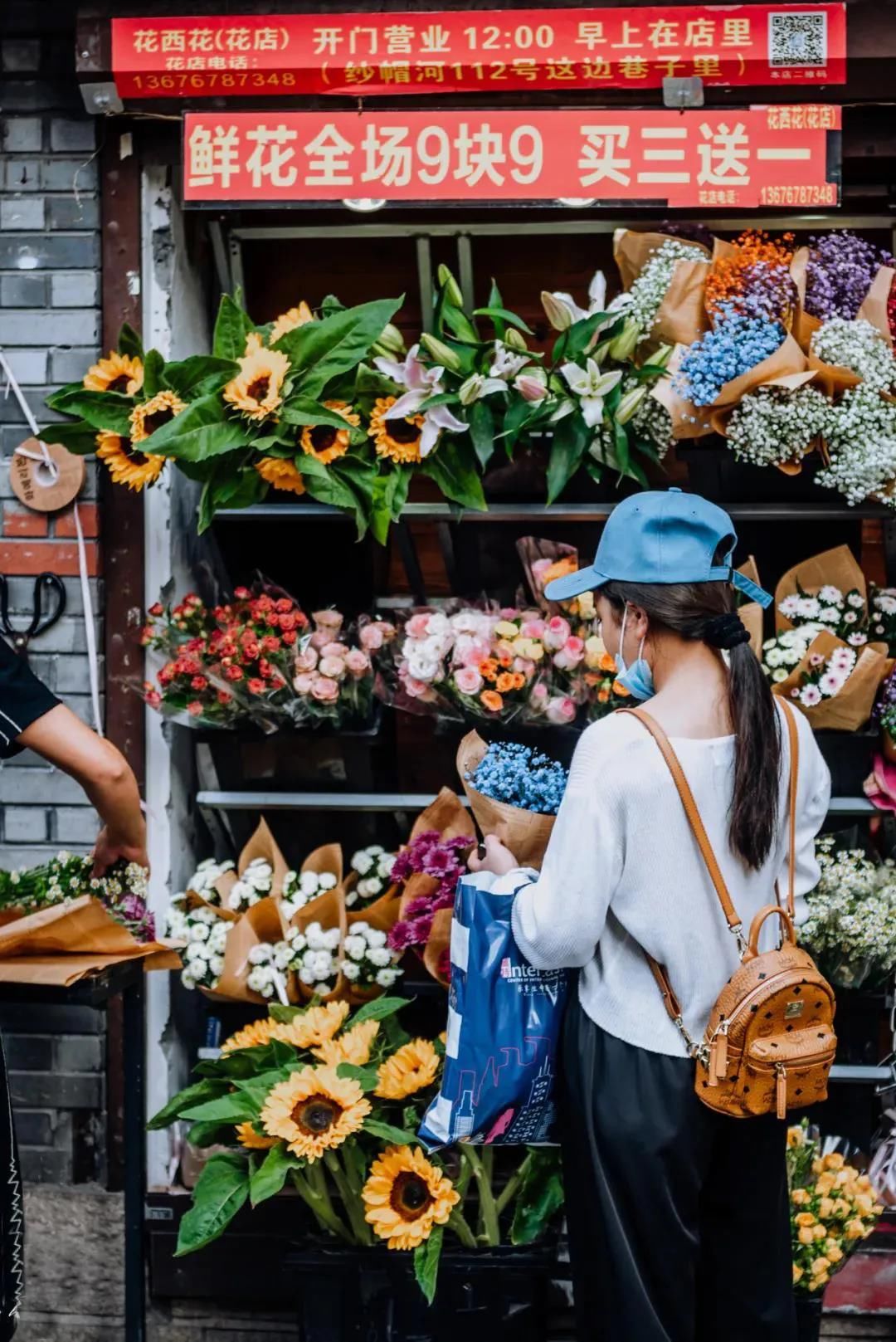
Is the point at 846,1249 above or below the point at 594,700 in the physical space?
below

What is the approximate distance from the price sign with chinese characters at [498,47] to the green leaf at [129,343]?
61 cm

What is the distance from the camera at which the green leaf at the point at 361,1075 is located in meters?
2.91

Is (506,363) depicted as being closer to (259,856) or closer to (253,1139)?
(259,856)

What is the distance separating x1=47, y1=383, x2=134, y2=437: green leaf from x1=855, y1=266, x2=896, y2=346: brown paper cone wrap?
1.89m

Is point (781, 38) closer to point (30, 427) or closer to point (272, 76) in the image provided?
point (272, 76)

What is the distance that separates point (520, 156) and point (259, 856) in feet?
6.34

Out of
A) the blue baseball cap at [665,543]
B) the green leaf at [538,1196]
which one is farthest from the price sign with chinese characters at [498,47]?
the green leaf at [538,1196]

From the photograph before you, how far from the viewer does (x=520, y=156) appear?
11.2ft

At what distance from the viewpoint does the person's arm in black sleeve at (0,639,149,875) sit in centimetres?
255

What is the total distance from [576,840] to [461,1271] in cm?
130

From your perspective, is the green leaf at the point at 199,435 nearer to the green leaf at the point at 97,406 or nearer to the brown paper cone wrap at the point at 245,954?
the green leaf at the point at 97,406

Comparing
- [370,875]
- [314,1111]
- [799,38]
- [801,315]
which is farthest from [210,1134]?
[799,38]

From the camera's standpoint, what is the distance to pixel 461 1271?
3002 mm

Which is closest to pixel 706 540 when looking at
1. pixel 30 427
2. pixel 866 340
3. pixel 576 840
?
pixel 576 840
